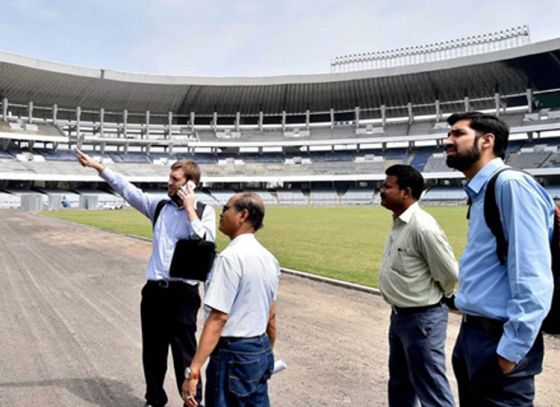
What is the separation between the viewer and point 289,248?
15.2 metres

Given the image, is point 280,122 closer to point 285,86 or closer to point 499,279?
point 285,86

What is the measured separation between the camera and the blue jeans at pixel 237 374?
2.48 m

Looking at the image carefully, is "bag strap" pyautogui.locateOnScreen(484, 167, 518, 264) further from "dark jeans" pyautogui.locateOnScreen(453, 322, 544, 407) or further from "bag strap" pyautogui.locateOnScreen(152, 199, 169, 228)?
"bag strap" pyautogui.locateOnScreen(152, 199, 169, 228)

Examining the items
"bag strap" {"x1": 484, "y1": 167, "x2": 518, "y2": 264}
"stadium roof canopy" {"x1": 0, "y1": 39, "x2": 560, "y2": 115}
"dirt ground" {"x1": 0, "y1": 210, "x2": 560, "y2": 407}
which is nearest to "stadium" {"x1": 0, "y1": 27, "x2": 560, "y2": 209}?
"stadium roof canopy" {"x1": 0, "y1": 39, "x2": 560, "y2": 115}

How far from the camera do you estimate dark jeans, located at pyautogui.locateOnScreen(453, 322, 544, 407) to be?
A: 2.10 m

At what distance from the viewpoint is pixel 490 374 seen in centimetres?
217

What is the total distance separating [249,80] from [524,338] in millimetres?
68812

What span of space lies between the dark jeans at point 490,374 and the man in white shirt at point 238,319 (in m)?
1.18

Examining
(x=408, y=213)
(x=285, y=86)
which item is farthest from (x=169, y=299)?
(x=285, y=86)

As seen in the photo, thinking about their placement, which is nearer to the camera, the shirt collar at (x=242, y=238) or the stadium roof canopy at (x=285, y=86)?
the shirt collar at (x=242, y=238)

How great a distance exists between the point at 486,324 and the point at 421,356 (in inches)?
35.9

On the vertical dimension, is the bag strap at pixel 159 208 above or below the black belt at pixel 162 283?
above

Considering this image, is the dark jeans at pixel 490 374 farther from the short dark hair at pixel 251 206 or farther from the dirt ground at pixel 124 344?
the dirt ground at pixel 124 344

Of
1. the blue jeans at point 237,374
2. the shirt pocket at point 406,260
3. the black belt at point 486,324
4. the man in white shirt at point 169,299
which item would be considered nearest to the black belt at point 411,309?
the shirt pocket at point 406,260
